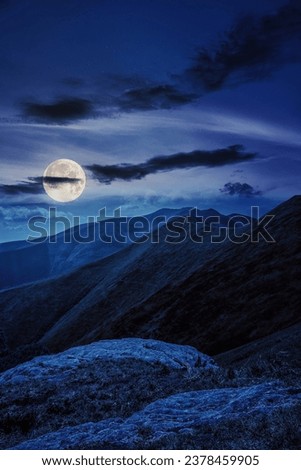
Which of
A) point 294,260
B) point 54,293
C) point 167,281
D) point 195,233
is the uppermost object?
point 195,233

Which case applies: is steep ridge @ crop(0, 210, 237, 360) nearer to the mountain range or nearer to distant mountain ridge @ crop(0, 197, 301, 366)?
distant mountain ridge @ crop(0, 197, 301, 366)

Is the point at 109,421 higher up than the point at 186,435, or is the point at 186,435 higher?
the point at 186,435

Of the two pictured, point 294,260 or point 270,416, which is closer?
point 270,416

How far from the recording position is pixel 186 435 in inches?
279

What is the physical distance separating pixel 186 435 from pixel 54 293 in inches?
3271

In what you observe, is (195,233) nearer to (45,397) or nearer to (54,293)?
(54,293)

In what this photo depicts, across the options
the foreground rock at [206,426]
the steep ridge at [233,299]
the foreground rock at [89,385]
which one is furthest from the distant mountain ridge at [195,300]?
the foreground rock at [206,426]

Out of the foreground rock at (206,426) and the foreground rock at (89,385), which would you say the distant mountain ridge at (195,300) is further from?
the foreground rock at (206,426)

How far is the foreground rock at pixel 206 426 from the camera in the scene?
6.58m

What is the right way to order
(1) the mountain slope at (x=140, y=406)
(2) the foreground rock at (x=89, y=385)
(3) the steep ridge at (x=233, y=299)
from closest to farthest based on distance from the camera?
(1) the mountain slope at (x=140, y=406)
(2) the foreground rock at (x=89, y=385)
(3) the steep ridge at (x=233, y=299)

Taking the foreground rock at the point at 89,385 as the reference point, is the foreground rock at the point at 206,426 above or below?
above

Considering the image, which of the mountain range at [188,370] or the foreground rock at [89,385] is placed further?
the foreground rock at [89,385]

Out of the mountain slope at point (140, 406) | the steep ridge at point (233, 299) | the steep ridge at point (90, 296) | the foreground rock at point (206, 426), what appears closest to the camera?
the foreground rock at point (206, 426)

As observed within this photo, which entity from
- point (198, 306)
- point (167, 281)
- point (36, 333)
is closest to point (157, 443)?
point (198, 306)
